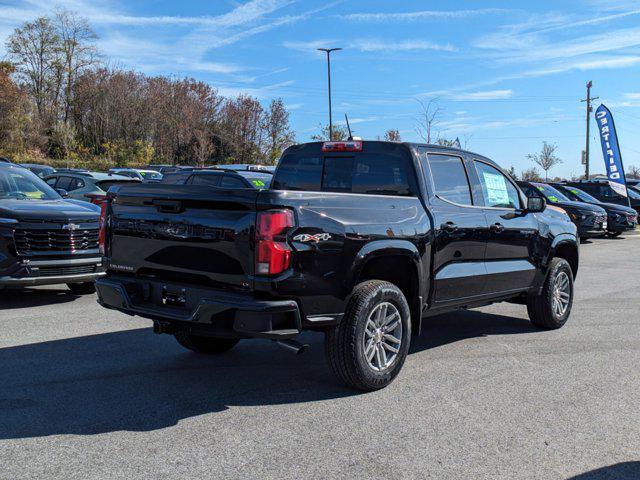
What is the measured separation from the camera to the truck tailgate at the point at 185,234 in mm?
4422

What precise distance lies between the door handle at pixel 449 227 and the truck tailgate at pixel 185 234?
198 centimetres

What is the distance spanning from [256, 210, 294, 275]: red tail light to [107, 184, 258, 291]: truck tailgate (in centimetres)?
7

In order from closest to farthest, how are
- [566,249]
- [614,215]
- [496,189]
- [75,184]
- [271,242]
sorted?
[271,242]
[496,189]
[566,249]
[75,184]
[614,215]

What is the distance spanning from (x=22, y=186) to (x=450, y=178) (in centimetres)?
627

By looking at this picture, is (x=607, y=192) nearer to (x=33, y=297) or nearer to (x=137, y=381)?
(x=33, y=297)

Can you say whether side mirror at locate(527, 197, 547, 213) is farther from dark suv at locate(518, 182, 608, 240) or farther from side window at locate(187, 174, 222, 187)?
dark suv at locate(518, 182, 608, 240)

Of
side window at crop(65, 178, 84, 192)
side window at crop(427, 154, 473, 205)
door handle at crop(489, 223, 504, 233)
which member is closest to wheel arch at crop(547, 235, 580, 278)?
door handle at crop(489, 223, 504, 233)

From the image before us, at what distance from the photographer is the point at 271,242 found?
14.1 ft

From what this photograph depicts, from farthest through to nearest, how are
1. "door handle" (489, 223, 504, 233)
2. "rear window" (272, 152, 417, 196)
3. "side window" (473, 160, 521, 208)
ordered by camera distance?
"side window" (473, 160, 521, 208) < "door handle" (489, 223, 504, 233) < "rear window" (272, 152, 417, 196)

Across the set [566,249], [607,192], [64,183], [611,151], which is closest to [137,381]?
Result: [566,249]

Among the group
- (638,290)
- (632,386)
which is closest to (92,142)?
(638,290)

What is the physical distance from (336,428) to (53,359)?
2.89 meters

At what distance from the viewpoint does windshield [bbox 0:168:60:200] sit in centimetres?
894

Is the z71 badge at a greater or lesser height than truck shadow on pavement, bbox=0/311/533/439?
greater
